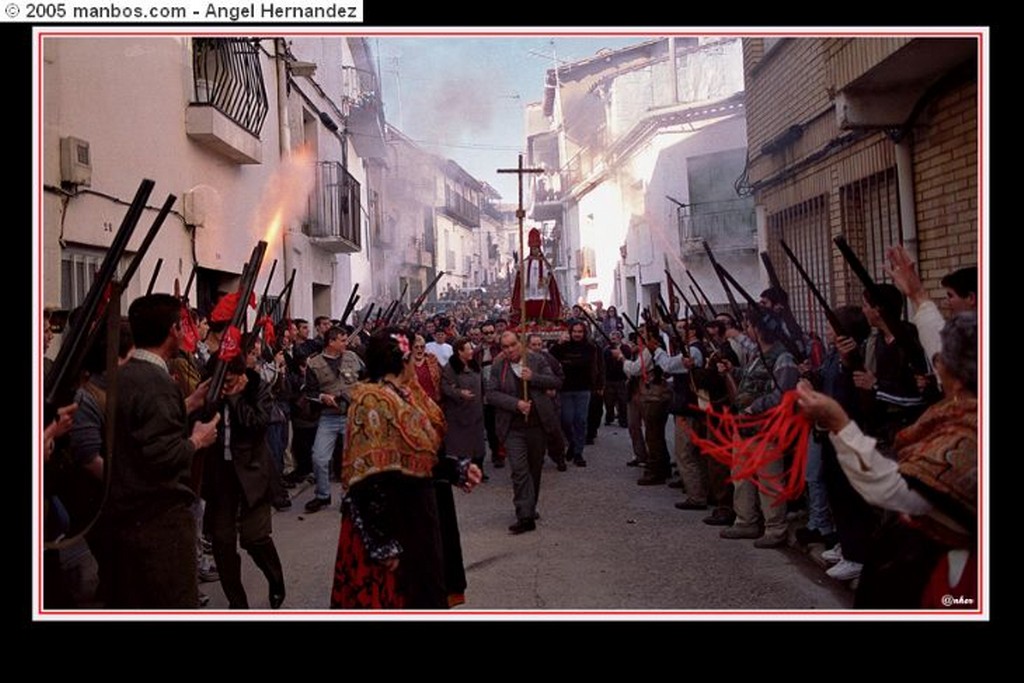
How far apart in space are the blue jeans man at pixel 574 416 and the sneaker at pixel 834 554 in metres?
4.91

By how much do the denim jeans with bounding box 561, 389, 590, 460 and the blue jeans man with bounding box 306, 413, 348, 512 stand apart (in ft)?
10.6

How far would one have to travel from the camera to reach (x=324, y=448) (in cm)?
859

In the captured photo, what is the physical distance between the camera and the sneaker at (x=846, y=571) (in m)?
5.59

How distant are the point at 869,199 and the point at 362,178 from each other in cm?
1278

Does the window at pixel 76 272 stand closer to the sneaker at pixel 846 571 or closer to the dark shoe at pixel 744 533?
the dark shoe at pixel 744 533

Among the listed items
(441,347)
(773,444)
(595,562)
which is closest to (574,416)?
(441,347)

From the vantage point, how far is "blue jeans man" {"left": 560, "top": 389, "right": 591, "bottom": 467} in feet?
35.8

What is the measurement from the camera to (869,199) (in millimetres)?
7785

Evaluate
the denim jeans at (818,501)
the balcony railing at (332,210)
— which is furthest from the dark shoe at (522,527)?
the balcony railing at (332,210)

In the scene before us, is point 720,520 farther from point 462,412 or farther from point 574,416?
point 574,416

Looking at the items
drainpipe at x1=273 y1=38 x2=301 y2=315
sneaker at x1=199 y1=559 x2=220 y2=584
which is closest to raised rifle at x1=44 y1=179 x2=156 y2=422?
sneaker at x1=199 y1=559 x2=220 y2=584

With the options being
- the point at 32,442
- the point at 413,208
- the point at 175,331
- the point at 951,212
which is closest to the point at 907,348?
the point at 951,212

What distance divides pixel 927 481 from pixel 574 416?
8.04m

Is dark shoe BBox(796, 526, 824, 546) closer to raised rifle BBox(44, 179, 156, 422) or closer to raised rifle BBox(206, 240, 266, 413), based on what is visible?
raised rifle BBox(206, 240, 266, 413)
